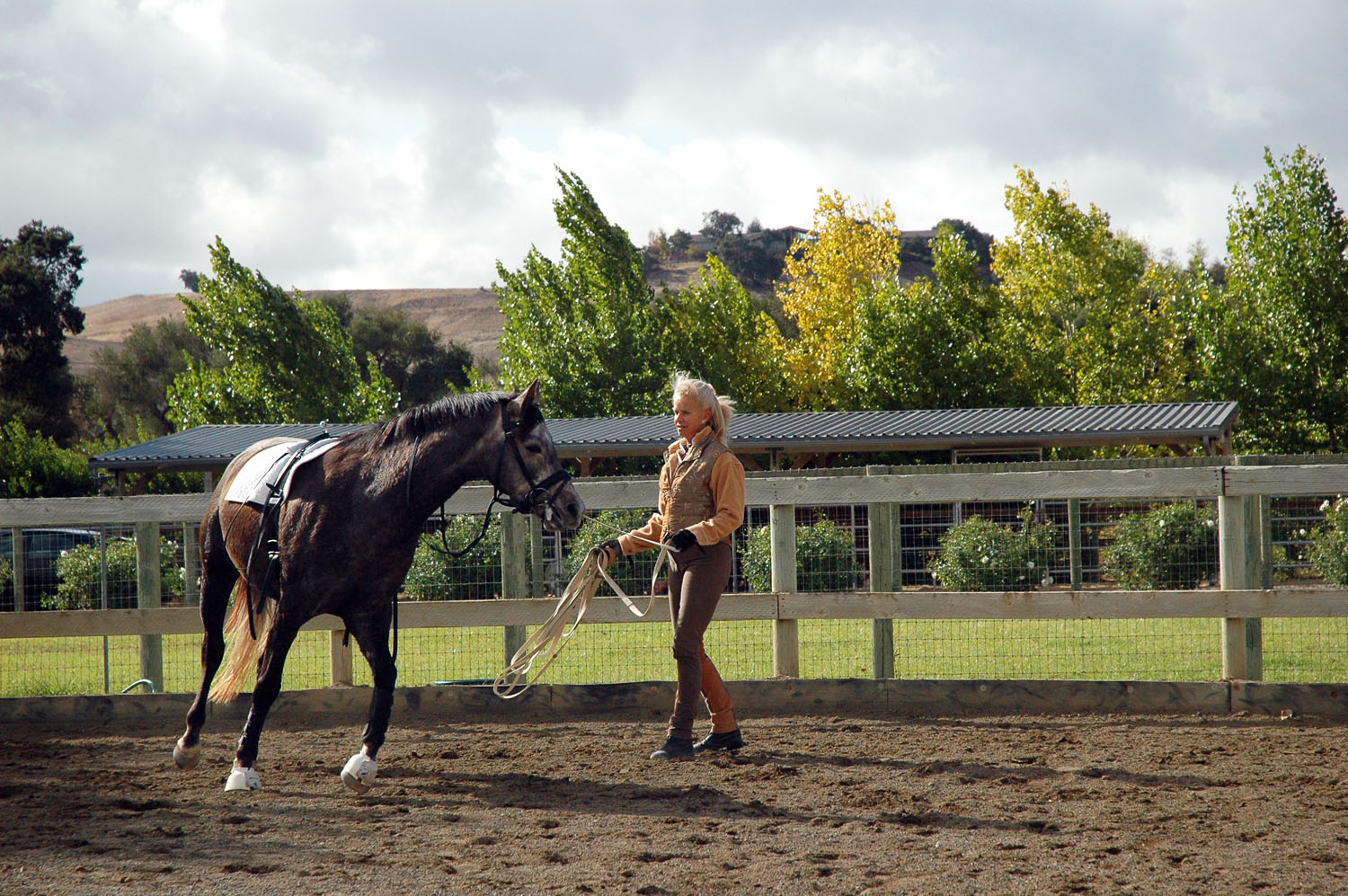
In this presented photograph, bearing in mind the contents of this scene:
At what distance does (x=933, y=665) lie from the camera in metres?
8.79

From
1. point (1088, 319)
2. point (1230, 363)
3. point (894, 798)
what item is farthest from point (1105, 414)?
point (894, 798)

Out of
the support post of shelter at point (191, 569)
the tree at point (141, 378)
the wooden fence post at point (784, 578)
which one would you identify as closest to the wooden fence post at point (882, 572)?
the wooden fence post at point (784, 578)

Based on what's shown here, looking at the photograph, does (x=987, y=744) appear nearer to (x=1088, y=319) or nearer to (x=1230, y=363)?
(x=1230, y=363)

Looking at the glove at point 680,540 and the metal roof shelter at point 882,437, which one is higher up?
the metal roof shelter at point 882,437

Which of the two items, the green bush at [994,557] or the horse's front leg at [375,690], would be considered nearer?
the horse's front leg at [375,690]

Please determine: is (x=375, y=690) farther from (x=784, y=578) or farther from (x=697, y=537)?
(x=784, y=578)

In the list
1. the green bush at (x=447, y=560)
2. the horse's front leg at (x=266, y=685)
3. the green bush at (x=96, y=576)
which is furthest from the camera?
the green bush at (x=96, y=576)

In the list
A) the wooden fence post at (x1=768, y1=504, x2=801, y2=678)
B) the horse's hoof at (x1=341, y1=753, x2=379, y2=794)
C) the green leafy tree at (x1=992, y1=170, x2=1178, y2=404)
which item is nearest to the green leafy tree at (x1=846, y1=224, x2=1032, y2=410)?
the green leafy tree at (x1=992, y1=170, x2=1178, y2=404)

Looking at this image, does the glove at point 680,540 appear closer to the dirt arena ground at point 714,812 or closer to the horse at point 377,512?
the horse at point 377,512

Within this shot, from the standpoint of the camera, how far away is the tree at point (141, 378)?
6166 cm

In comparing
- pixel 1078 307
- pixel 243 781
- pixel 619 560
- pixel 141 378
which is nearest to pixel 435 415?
pixel 243 781

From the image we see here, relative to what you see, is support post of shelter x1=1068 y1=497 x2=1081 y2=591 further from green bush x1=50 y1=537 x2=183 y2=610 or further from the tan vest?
green bush x1=50 y1=537 x2=183 y2=610

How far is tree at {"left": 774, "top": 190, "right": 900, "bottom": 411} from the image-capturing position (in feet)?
133

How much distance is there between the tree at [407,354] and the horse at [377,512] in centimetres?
6017
